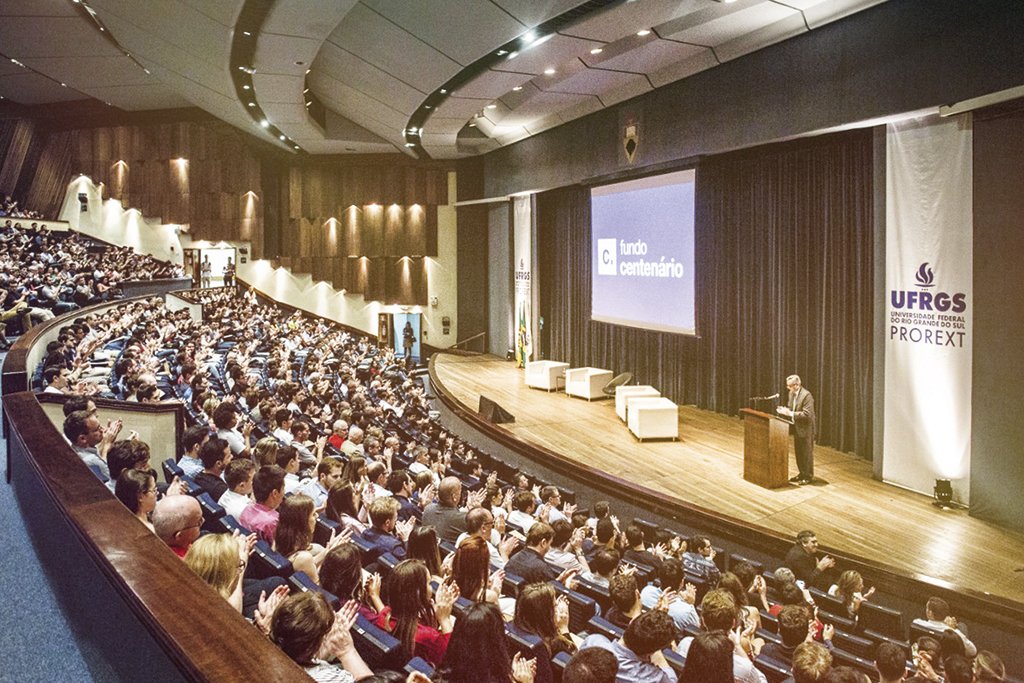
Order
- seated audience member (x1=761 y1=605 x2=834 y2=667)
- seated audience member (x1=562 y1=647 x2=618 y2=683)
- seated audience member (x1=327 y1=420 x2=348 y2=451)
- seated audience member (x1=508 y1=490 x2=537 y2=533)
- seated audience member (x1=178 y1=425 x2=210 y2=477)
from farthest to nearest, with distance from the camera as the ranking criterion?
1. seated audience member (x1=327 y1=420 x2=348 y2=451)
2. seated audience member (x1=508 y1=490 x2=537 y2=533)
3. seated audience member (x1=178 y1=425 x2=210 y2=477)
4. seated audience member (x1=761 y1=605 x2=834 y2=667)
5. seated audience member (x1=562 y1=647 x2=618 y2=683)

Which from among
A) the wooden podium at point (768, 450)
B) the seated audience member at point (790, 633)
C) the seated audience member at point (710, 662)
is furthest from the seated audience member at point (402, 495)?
the wooden podium at point (768, 450)

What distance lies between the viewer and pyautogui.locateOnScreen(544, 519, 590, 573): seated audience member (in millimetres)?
Answer: 3508

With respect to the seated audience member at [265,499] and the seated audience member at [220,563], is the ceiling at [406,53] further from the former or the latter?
the seated audience member at [220,563]

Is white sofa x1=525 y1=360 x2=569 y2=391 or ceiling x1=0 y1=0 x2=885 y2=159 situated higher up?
ceiling x1=0 y1=0 x2=885 y2=159

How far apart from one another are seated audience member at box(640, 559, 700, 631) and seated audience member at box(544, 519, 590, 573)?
1.16ft

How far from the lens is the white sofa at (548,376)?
1099cm

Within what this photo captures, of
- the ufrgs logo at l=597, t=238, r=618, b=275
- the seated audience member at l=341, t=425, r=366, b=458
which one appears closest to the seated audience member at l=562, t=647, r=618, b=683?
the seated audience member at l=341, t=425, r=366, b=458

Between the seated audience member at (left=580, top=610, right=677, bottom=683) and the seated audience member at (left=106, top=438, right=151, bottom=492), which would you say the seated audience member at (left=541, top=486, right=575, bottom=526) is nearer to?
the seated audience member at (left=580, top=610, right=677, bottom=683)

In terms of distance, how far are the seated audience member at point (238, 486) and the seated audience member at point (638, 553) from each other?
2111 millimetres

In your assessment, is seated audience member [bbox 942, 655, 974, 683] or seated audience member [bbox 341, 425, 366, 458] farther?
seated audience member [bbox 341, 425, 366, 458]

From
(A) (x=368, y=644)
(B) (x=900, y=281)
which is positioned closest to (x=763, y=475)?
(B) (x=900, y=281)

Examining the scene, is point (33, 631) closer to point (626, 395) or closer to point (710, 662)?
point (710, 662)

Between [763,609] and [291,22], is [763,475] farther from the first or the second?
[291,22]

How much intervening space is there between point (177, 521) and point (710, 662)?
1.63 metres
